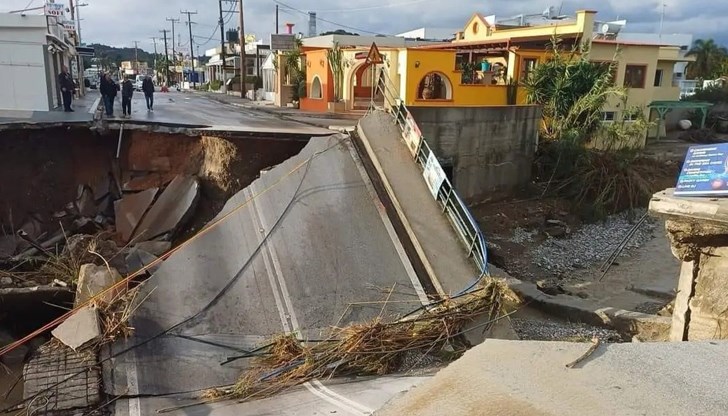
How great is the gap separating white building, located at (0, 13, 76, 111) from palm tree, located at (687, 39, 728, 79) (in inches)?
2373

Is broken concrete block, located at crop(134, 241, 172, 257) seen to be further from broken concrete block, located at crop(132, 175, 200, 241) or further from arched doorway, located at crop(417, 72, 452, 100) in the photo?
arched doorway, located at crop(417, 72, 452, 100)

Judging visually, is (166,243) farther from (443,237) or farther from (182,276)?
(443,237)

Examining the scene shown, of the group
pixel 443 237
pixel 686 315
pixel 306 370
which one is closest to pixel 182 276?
pixel 306 370

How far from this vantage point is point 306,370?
7191 millimetres

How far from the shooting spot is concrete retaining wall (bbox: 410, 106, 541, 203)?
1565 cm

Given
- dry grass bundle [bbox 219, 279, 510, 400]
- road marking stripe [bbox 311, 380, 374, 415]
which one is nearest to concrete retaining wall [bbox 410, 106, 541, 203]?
dry grass bundle [bbox 219, 279, 510, 400]

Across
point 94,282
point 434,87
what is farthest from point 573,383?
point 434,87

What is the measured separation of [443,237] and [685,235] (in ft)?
14.8

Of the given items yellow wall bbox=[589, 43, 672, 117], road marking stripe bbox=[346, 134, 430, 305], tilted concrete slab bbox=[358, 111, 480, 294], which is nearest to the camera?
road marking stripe bbox=[346, 134, 430, 305]

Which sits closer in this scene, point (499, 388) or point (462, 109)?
point (499, 388)

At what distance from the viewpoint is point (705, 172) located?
5.83 m

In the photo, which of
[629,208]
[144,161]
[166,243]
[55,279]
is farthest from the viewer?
[629,208]

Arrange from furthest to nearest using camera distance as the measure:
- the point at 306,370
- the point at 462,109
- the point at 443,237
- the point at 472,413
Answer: the point at 462,109, the point at 443,237, the point at 306,370, the point at 472,413

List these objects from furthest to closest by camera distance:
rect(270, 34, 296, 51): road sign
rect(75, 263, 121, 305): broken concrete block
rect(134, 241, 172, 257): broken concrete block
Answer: rect(270, 34, 296, 51): road sign < rect(134, 241, 172, 257): broken concrete block < rect(75, 263, 121, 305): broken concrete block
